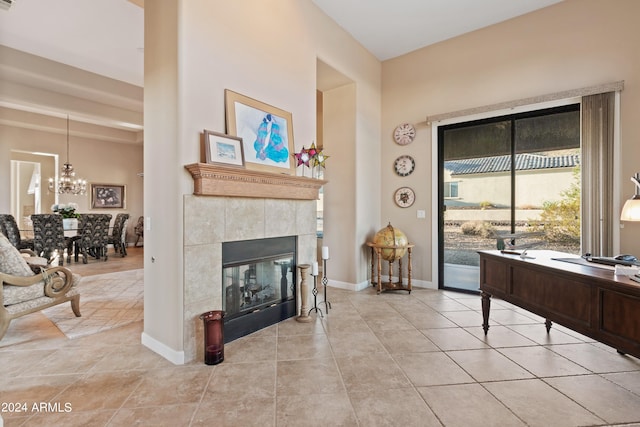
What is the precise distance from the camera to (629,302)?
5.49 ft

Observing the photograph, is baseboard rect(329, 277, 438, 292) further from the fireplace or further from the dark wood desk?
the dark wood desk

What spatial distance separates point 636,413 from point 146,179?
391 centimetres

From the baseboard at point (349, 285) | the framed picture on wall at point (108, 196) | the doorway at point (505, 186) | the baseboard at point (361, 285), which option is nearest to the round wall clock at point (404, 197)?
the doorway at point (505, 186)

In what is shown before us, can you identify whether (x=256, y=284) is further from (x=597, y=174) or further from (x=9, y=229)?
(x=9, y=229)

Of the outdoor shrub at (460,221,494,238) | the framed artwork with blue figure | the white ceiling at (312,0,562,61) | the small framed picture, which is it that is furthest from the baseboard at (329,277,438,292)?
the white ceiling at (312,0,562,61)

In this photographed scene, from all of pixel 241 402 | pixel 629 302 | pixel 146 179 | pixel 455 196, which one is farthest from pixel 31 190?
pixel 629 302

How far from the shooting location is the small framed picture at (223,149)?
2.46 m

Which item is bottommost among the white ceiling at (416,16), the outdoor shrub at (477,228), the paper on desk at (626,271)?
the paper on desk at (626,271)

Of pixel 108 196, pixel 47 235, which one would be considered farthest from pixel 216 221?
pixel 108 196

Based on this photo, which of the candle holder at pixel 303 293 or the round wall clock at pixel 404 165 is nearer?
the candle holder at pixel 303 293

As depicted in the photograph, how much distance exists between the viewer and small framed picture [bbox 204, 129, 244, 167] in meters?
2.46

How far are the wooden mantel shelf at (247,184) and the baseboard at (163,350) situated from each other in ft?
4.28

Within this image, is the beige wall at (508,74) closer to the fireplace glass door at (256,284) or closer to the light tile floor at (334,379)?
the light tile floor at (334,379)

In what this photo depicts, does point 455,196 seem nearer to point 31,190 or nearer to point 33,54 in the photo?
point 33,54
